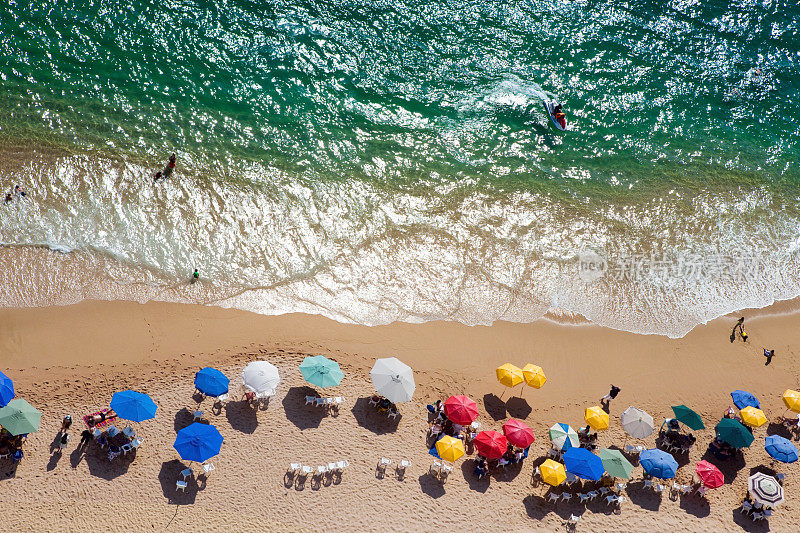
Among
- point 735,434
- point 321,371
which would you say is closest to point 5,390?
point 321,371

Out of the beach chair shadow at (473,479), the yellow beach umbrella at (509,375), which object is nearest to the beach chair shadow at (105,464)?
the beach chair shadow at (473,479)

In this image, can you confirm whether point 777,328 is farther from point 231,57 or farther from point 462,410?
point 231,57

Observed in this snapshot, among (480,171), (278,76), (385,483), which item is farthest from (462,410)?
(278,76)

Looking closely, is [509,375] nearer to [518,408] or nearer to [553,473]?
[518,408]

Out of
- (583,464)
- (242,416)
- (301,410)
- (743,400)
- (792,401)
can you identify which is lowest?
(242,416)

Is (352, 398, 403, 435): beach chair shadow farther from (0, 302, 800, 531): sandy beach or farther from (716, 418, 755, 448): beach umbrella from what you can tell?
(716, 418, 755, 448): beach umbrella

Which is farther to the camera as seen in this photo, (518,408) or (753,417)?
(518,408)

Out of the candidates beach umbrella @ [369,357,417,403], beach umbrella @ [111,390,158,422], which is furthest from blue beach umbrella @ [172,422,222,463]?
beach umbrella @ [369,357,417,403]
